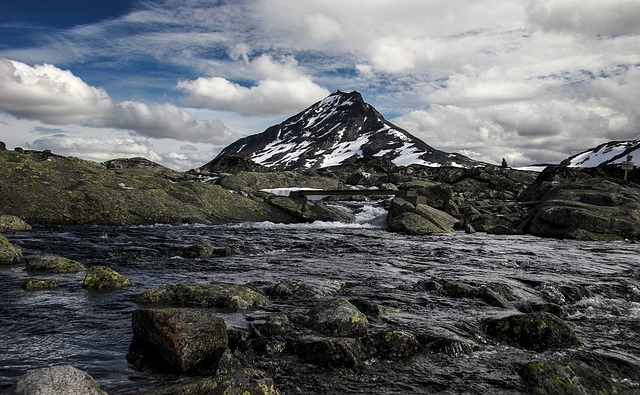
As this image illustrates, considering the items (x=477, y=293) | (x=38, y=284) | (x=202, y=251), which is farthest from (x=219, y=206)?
(x=477, y=293)

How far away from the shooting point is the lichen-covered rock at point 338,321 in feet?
25.6

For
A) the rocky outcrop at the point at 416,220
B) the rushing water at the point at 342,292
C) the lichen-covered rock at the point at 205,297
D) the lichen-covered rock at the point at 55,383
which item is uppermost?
the rocky outcrop at the point at 416,220

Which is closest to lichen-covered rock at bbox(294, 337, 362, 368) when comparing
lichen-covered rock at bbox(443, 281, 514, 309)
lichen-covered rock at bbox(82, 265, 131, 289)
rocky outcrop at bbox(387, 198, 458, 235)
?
lichen-covered rock at bbox(443, 281, 514, 309)

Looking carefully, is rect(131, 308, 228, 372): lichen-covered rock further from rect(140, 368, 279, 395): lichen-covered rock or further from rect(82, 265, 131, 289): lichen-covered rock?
rect(82, 265, 131, 289): lichen-covered rock

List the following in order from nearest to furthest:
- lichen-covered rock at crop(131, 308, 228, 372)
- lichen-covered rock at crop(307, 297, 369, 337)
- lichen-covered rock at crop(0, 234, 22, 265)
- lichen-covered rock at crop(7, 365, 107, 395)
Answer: lichen-covered rock at crop(7, 365, 107, 395)
lichen-covered rock at crop(131, 308, 228, 372)
lichen-covered rock at crop(307, 297, 369, 337)
lichen-covered rock at crop(0, 234, 22, 265)

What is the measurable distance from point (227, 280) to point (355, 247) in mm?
10256

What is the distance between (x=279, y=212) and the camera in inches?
1283

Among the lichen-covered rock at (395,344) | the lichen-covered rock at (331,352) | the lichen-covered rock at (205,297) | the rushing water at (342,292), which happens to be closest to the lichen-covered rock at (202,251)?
the rushing water at (342,292)

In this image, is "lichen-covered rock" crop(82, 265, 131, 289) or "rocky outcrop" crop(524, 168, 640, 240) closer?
"lichen-covered rock" crop(82, 265, 131, 289)

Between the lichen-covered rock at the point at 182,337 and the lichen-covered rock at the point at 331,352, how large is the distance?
1366 millimetres

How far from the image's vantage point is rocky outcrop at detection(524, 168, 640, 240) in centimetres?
2711

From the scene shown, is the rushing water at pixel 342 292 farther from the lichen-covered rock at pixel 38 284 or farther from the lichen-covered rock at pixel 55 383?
the lichen-covered rock at pixel 55 383

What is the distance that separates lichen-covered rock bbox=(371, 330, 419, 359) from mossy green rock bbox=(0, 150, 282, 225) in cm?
2081

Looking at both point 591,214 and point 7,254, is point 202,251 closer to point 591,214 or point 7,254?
point 7,254
